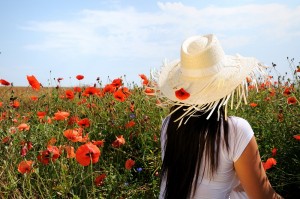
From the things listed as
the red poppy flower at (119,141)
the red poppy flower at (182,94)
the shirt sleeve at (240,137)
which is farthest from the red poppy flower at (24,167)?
the shirt sleeve at (240,137)

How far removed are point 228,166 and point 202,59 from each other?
472 millimetres

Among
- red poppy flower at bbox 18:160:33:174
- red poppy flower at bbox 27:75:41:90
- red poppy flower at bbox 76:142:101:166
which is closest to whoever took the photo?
red poppy flower at bbox 76:142:101:166

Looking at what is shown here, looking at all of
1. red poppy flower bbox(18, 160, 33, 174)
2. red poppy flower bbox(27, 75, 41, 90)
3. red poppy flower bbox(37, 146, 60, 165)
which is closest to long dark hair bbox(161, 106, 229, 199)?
red poppy flower bbox(37, 146, 60, 165)

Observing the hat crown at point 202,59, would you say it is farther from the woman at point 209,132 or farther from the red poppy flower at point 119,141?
the red poppy flower at point 119,141

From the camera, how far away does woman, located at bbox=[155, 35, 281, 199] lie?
1675 mm

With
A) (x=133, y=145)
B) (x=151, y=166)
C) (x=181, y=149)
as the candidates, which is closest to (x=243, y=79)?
(x=181, y=149)

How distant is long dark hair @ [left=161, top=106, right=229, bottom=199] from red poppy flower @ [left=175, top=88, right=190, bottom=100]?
4.1 inches

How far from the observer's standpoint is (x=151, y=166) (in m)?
3.33

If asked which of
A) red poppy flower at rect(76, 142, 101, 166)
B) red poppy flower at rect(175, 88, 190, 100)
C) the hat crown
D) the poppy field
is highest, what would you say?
the hat crown

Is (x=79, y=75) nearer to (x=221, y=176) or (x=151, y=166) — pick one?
(x=151, y=166)

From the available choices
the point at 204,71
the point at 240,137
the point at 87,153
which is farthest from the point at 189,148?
the point at 87,153

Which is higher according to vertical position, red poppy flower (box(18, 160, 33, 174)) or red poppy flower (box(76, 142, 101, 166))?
red poppy flower (box(76, 142, 101, 166))

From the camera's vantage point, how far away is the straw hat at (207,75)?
68.6 inches

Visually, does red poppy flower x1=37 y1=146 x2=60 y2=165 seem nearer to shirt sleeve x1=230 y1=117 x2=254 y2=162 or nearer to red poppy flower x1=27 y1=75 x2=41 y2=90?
red poppy flower x1=27 y1=75 x2=41 y2=90
